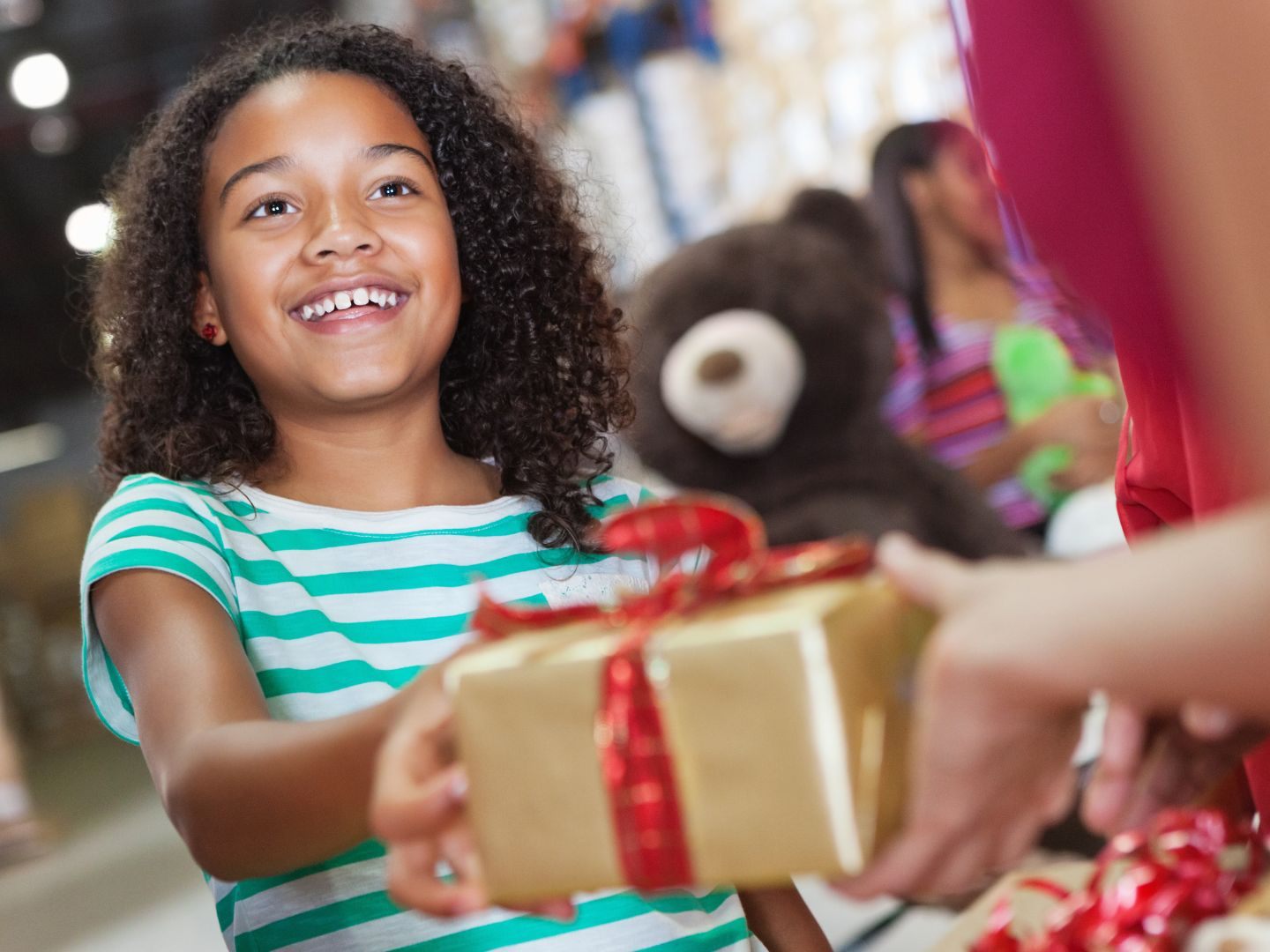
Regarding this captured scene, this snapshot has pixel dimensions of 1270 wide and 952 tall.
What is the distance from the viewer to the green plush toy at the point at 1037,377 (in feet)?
6.35

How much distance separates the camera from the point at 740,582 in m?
0.45

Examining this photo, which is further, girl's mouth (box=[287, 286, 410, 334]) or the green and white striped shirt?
girl's mouth (box=[287, 286, 410, 334])

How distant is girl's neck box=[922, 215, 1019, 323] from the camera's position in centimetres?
208

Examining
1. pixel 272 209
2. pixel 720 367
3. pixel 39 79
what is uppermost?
pixel 39 79

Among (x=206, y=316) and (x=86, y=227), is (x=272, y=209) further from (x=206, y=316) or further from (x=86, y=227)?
(x=86, y=227)

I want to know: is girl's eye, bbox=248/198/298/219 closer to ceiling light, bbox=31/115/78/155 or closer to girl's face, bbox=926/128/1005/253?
girl's face, bbox=926/128/1005/253

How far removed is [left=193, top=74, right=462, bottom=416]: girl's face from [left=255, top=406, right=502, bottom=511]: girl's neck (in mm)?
18

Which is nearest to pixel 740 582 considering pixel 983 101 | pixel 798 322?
pixel 983 101

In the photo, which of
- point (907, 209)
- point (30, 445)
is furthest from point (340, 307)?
point (30, 445)

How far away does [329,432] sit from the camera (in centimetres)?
97

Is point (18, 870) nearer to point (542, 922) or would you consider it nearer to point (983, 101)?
point (542, 922)

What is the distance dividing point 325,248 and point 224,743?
0.40 metres

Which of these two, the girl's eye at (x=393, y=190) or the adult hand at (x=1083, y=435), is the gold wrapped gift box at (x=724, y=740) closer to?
the girl's eye at (x=393, y=190)

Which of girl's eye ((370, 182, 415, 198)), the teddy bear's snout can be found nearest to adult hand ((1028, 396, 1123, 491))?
the teddy bear's snout
